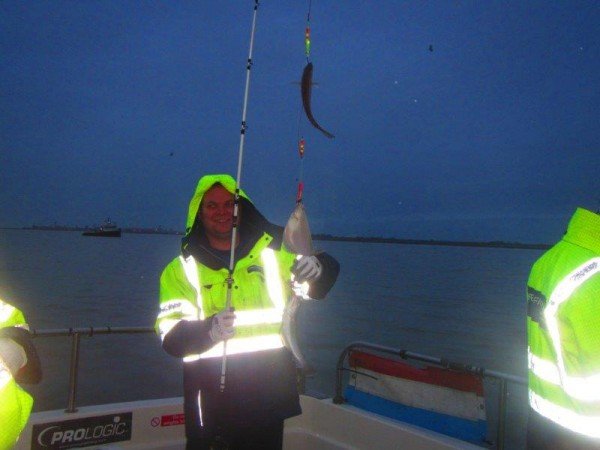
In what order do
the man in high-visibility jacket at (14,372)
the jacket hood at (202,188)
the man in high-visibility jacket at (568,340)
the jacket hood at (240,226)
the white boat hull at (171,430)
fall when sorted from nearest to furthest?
the man in high-visibility jacket at (14,372) → the man in high-visibility jacket at (568,340) → the jacket hood at (240,226) → the jacket hood at (202,188) → the white boat hull at (171,430)

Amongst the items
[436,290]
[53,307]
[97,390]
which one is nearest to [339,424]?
[97,390]

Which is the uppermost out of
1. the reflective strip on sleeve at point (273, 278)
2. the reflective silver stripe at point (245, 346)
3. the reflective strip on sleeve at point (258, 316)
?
the reflective strip on sleeve at point (273, 278)

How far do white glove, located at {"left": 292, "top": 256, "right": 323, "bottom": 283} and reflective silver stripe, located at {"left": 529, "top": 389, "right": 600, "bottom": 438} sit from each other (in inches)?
48.8

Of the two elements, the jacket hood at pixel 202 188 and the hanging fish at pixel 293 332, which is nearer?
the hanging fish at pixel 293 332

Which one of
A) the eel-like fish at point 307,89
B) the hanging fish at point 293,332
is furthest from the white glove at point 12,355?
the eel-like fish at point 307,89

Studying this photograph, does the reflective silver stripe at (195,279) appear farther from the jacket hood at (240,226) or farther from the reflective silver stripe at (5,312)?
the reflective silver stripe at (5,312)

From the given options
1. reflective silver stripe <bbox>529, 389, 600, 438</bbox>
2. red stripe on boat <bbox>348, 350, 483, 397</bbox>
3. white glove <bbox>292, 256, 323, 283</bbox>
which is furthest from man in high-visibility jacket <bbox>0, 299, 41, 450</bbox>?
red stripe on boat <bbox>348, 350, 483, 397</bbox>

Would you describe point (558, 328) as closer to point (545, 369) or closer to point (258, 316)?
point (545, 369)

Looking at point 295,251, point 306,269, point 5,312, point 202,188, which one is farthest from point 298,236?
point 5,312

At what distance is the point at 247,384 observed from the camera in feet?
9.29

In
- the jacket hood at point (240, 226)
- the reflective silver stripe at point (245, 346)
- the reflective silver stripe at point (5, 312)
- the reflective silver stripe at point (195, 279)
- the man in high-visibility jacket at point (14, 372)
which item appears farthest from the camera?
the jacket hood at point (240, 226)

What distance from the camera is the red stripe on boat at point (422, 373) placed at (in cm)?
400

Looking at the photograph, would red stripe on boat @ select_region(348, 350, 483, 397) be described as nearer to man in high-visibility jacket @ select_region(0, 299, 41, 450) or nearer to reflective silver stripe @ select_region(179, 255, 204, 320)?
reflective silver stripe @ select_region(179, 255, 204, 320)

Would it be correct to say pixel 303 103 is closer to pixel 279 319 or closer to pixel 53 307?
pixel 279 319
